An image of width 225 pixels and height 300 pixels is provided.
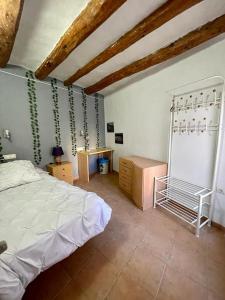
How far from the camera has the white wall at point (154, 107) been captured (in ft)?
5.93

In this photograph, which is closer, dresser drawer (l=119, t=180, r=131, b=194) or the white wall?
the white wall

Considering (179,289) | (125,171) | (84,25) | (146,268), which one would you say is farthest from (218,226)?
(84,25)

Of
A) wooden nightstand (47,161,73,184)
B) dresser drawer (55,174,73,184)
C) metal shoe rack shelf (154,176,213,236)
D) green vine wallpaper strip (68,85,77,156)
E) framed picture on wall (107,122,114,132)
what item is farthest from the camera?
framed picture on wall (107,122,114,132)

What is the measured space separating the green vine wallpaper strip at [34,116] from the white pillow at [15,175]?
748 millimetres

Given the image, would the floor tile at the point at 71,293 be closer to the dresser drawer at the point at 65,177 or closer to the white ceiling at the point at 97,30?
the dresser drawer at the point at 65,177

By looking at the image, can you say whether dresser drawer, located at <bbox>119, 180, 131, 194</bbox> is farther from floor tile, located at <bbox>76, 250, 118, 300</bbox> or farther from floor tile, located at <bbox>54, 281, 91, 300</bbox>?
floor tile, located at <bbox>54, 281, 91, 300</bbox>

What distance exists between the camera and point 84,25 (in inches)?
55.6

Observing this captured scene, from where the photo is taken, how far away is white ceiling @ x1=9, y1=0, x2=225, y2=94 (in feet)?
4.30

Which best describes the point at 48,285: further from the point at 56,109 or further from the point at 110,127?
the point at 110,127

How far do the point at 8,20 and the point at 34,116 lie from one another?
1707 millimetres

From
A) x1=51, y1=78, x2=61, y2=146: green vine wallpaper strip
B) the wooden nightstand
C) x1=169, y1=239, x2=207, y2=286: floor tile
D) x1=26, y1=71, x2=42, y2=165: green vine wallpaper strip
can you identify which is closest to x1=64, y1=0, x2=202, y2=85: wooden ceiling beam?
x1=51, y1=78, x2=61, y2=146: green vine wallpaper strip

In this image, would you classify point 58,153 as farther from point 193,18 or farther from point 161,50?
point 193,18

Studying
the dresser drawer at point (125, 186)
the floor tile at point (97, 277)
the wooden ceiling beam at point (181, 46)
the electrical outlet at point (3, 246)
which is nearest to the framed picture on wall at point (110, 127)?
the wooden ceiling beam at point (181, 46)

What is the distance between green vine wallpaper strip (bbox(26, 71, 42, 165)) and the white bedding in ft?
4.17
